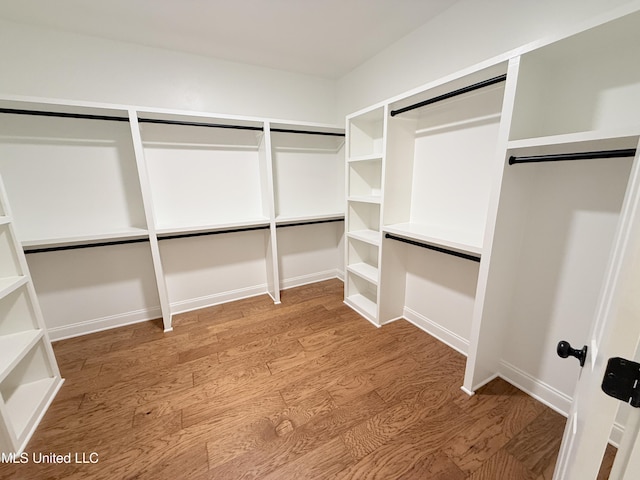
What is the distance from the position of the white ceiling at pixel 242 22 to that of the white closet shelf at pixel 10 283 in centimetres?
173

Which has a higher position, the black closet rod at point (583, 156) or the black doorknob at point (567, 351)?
the black closet rod at point (583, 156)

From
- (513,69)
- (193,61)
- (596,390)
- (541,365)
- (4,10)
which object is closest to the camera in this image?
(596,390)

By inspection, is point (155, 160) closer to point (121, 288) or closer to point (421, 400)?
point (121, 288)

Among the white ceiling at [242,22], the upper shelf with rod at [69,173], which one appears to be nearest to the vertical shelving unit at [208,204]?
the upper shelf with rod at [69,173]

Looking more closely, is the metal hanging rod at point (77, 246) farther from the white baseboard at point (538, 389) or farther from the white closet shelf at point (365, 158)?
the white baseboard at point (538, 389)

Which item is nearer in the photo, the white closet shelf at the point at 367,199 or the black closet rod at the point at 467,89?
the black closet rod at the point at 467,89

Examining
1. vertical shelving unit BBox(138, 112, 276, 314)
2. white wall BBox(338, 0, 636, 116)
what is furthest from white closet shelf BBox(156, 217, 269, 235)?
white wall BBox(338, 0, 636, 116)

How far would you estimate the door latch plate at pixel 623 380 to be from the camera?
43 cm

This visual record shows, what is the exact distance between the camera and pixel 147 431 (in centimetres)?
141

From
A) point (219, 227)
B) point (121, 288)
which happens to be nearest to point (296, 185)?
point (219, 227)

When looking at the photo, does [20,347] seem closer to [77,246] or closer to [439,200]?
[77,246]

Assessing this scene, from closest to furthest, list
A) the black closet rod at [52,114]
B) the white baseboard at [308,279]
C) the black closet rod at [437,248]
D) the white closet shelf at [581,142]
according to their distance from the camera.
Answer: the white closet shelf at [581,142] < the black closet rod at [437,248] < the black closet rod at [52,114] < the white baseboard at [308,279]

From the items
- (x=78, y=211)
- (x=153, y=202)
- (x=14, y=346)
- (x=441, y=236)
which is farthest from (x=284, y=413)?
(x=78, y=211)

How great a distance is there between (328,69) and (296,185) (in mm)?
1266
